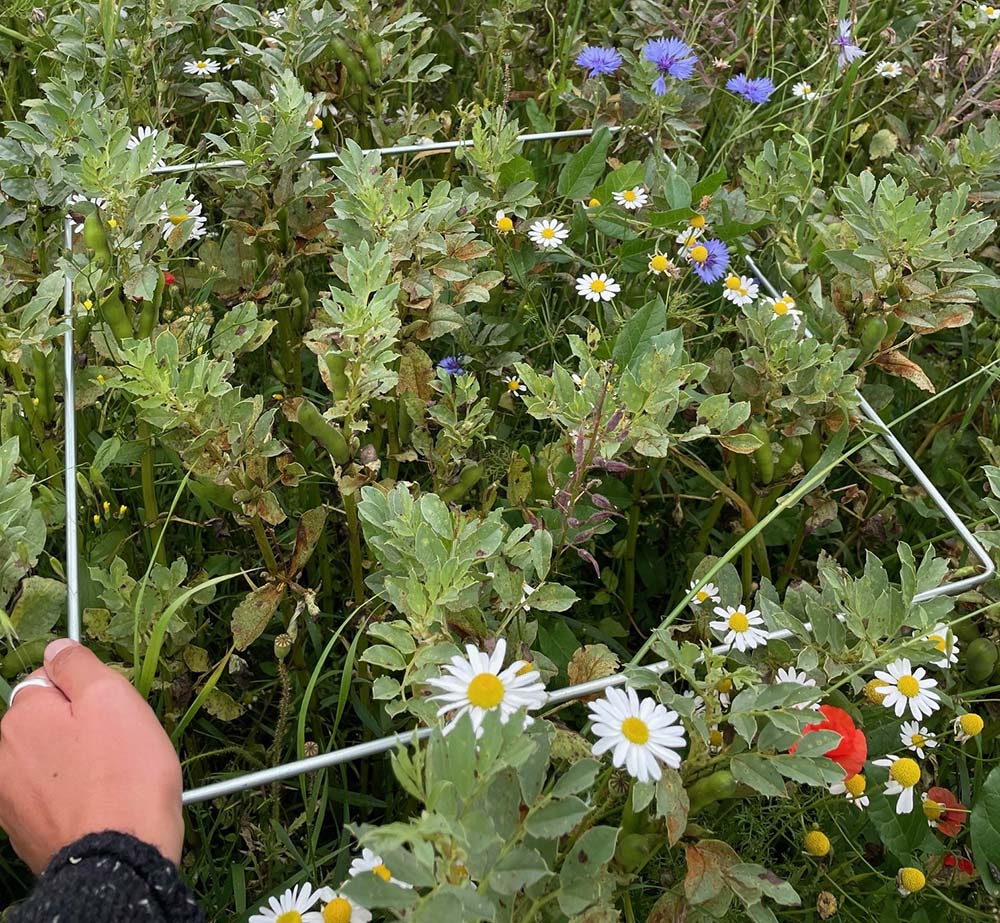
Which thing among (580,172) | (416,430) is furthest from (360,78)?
(416,430)

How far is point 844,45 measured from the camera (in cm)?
188

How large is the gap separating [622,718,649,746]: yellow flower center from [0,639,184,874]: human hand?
1.24ft

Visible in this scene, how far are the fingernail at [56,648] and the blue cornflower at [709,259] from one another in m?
0.94

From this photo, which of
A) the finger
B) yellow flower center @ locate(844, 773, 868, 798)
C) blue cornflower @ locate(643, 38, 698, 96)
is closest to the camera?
the finger

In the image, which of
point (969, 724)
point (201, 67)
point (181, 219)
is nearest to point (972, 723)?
point (969, 724)

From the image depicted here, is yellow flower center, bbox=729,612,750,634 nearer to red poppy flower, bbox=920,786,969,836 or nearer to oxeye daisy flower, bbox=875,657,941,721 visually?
oxeye daisy flower, bbox=875,657,941,721

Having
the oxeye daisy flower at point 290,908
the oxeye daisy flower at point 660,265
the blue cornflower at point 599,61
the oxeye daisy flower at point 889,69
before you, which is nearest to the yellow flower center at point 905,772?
the oxeye daisy flower at point 290,908

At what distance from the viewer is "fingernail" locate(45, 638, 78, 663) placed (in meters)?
0.98

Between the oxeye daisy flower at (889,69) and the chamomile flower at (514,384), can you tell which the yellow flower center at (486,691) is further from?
the oxeye daisy flower at (889,69)

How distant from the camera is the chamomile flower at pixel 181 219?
122 cm

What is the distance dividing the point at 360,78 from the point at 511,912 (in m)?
1.34

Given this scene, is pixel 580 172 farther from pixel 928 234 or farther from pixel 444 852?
pixel 444 852

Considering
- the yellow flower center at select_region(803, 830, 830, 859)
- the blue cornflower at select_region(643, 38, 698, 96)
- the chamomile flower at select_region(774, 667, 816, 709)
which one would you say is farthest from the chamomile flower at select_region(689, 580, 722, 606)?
the blue cornflower at select_region(643, 38, 698, 96)

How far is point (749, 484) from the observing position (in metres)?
1.31
